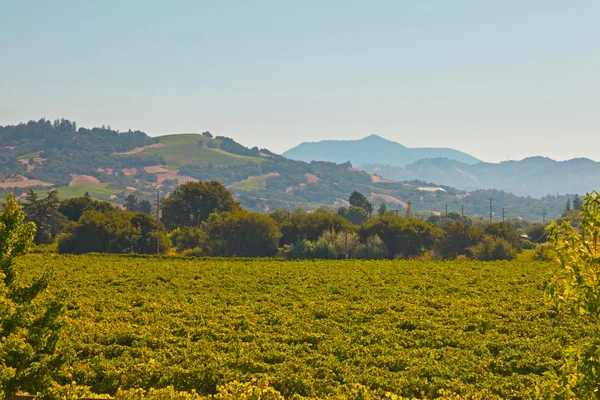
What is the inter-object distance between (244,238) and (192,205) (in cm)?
3016

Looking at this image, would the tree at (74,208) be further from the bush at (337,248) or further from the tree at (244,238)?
the bush at (337,248)

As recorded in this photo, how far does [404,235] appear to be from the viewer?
85312mm

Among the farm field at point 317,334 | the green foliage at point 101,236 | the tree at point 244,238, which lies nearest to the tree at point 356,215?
the tree at point 244,238

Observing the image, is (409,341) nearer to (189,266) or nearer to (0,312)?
(0,312)

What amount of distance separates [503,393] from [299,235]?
239ft

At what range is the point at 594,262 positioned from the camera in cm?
750

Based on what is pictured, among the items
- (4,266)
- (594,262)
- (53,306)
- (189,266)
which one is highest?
(594,262)

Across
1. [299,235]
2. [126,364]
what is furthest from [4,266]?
[299,235]

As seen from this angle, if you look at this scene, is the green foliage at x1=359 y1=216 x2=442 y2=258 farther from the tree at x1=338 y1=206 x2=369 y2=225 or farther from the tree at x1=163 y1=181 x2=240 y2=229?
the tree at x1=338 y1=206 x2=369 y2=225

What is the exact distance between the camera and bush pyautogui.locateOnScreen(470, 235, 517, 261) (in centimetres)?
7969

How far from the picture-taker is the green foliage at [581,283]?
728 cm

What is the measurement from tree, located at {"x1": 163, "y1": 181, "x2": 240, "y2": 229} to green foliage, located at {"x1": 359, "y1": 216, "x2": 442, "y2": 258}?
3715cm

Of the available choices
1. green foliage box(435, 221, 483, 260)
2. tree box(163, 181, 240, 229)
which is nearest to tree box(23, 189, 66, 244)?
tree box(163, 181, 240, 229)

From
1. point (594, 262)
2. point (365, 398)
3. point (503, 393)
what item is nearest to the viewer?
point (594, 262)
